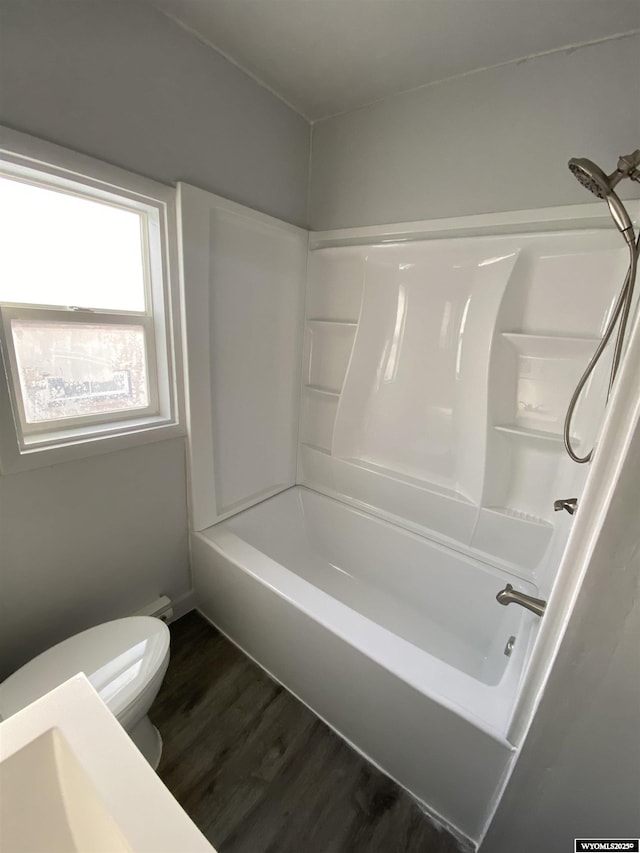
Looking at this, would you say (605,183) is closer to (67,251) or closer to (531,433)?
(531,433)

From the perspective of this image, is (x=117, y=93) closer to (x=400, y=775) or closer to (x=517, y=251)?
(x=517, y=251)

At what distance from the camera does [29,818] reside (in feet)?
1.63

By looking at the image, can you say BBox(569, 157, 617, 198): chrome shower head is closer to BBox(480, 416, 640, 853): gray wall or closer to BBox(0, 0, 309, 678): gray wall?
BBox(480, 416, 640, 853): gray wall

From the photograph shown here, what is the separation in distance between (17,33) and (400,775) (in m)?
2.51

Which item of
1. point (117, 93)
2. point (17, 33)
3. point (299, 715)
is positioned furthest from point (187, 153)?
point (299, 715)

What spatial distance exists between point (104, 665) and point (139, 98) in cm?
187

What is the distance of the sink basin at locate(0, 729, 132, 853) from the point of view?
18.9 inches

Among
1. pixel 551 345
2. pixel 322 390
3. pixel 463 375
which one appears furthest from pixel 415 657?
pixel 322 390

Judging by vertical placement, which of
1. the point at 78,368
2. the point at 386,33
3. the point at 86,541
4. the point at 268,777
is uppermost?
the point at 386,33

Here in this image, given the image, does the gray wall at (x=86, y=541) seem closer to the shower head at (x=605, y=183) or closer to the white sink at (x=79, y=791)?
the white sink at (x=79, y=791)

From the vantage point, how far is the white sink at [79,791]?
0.45m

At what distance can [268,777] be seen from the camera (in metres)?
1.21

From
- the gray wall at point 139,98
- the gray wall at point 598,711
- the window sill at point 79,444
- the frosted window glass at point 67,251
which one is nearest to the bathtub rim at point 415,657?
the gray wall at point 598,711

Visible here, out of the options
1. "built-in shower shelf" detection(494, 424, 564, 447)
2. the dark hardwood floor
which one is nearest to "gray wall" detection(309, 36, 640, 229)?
"built-in shower shelf" detection(494, 424, 564, 447)
